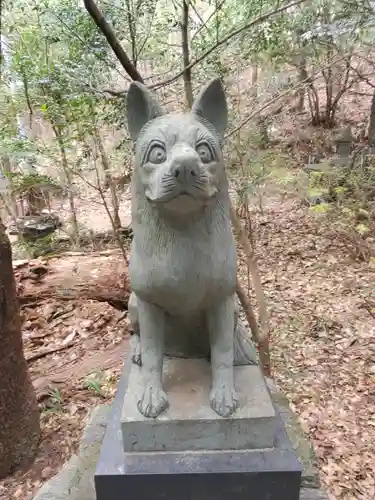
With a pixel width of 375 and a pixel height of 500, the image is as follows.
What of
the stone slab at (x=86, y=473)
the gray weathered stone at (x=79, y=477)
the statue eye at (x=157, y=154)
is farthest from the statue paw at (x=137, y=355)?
the statue eye at (x=157, y=154)

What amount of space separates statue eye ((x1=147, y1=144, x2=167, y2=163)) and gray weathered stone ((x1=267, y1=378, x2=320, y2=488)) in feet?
4.83

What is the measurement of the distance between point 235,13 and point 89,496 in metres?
3.22

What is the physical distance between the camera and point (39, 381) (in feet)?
11.0

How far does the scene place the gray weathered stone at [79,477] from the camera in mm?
1985

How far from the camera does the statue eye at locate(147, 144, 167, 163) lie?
139 centimetres

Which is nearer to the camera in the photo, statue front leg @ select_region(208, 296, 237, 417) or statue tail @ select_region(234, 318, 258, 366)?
statue front leg @ select_region(208, 296, 237, 417)

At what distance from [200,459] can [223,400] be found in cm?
22

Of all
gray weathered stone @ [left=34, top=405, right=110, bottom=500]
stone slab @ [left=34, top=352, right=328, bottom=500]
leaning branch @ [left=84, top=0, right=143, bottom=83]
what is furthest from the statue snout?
gray weathered stone @ [left=34, top=405, right=110, bottom=500]

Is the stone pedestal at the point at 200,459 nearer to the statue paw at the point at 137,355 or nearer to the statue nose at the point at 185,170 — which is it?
the statue paw at the point at 137,355

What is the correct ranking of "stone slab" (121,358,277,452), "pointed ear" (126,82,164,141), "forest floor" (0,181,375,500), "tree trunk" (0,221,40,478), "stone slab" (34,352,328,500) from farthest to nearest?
"forest floor" (0,181,375,500) → "tree trunk" (0,221,40,478) → "stone slab" (34,352,328,500) → "stone slab" (121,358,277,452) → "pointed ear" (126,82,164,141)

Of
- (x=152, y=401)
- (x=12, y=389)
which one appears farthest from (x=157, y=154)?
(x=12, y=389)

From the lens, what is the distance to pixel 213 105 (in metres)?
1.52

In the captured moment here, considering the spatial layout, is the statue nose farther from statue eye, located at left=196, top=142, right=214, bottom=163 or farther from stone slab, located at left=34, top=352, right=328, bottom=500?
stone slab, located at left=34, top=352, right=328, bottom=500

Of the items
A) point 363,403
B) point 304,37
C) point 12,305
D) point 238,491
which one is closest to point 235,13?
point 304,37
